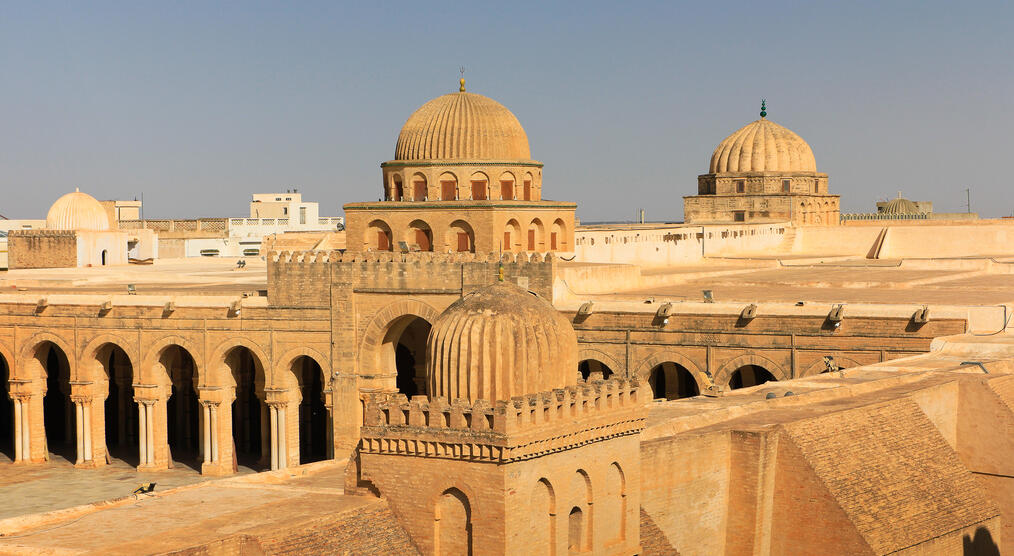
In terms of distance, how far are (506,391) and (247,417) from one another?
22453mm

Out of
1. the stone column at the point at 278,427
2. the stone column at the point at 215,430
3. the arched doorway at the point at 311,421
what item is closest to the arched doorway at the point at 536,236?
the arched doorway at the point at 311,421

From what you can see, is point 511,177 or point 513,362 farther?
point 511,177

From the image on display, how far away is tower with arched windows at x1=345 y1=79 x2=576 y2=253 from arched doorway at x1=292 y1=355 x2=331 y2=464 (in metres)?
3.63

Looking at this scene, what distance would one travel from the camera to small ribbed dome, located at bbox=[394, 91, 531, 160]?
3953 centimetres

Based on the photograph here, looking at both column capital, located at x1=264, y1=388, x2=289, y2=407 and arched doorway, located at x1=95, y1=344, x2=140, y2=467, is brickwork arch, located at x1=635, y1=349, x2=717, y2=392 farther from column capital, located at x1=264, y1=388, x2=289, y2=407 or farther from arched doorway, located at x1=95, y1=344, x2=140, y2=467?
arched doorway, located at x1=95, y1=344, x2=140, y2=467

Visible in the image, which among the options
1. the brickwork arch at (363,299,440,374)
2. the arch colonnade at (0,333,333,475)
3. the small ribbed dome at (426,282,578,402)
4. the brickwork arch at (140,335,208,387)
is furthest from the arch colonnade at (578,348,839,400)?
the small ribbed dome at (426,282,578,402)

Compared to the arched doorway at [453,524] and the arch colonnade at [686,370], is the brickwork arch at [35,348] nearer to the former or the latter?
the arch colonnade at [686,370]

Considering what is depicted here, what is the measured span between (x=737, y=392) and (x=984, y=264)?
95.1 ft

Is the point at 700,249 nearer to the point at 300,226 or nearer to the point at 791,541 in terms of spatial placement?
the point at 300,226

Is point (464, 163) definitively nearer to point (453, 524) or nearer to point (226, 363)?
point (226, 363)

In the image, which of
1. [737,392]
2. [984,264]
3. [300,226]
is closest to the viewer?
[737,392]

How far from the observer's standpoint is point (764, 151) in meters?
67.8

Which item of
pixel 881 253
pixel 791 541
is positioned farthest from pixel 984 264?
pixel 791 541

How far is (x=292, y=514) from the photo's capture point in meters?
18.2
